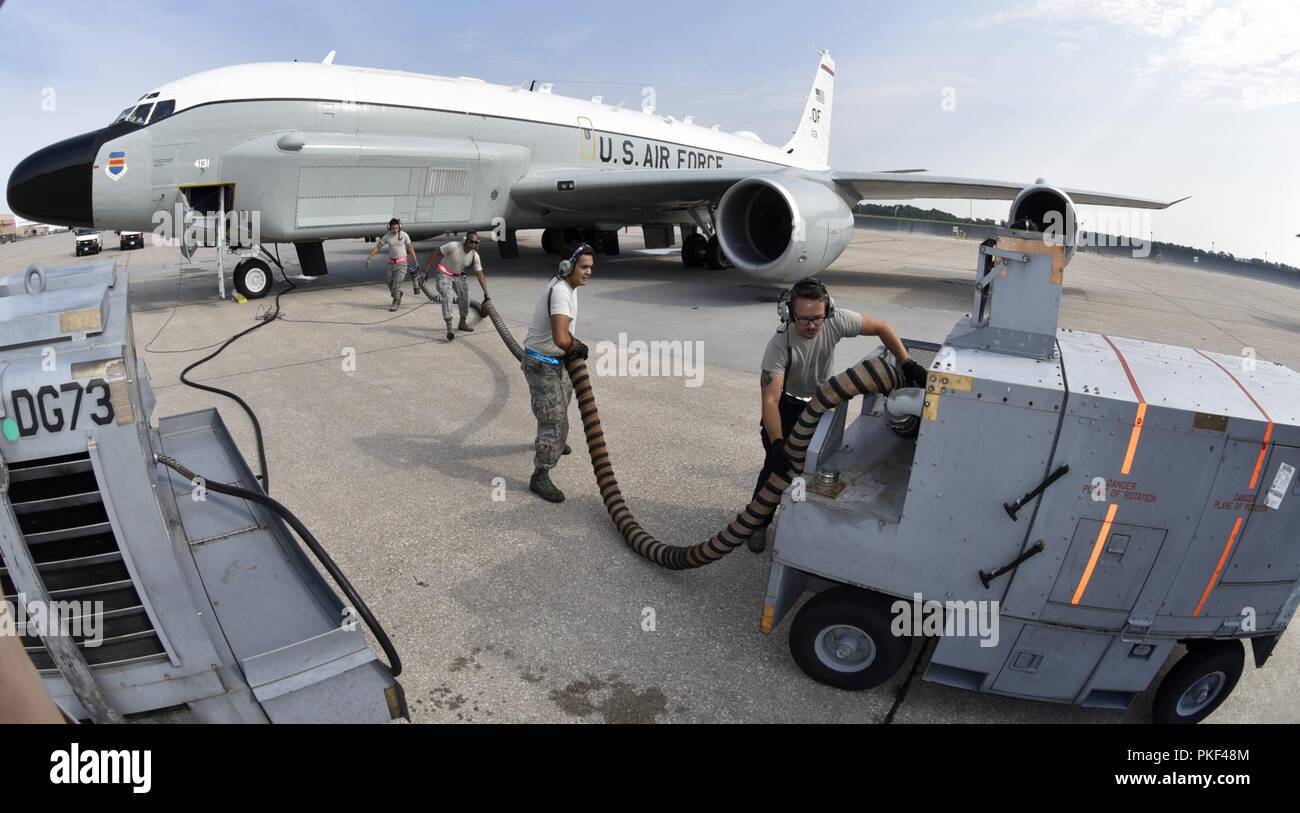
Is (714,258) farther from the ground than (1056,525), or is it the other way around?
(714,258)

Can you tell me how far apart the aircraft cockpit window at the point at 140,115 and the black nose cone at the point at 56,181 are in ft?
2.03

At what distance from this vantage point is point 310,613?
334 centimetres

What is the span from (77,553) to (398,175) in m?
12.3

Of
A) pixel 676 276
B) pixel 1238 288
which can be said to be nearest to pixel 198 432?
pixel 676 276

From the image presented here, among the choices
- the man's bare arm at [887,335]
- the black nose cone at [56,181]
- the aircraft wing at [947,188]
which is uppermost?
the aircraft wing at [947,188]

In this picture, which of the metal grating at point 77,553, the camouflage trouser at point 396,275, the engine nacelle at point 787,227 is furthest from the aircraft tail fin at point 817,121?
the metal grating at point 77,553

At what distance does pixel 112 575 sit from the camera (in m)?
2.73

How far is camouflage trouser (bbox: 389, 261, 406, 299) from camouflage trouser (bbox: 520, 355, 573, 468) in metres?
7.81

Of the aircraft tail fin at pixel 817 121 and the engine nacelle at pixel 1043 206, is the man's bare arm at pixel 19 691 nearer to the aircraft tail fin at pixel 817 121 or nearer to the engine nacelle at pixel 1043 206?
the engine nacelle at pixel 1043 206

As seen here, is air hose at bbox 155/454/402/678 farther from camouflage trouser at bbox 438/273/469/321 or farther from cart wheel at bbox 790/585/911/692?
camouflage trouser at bbox 438/273/469/321

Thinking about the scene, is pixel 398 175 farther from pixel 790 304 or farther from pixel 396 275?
pixel 790 304

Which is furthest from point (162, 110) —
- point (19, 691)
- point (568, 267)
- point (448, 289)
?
point (19, 691)

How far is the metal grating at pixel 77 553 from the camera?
2.56 m
